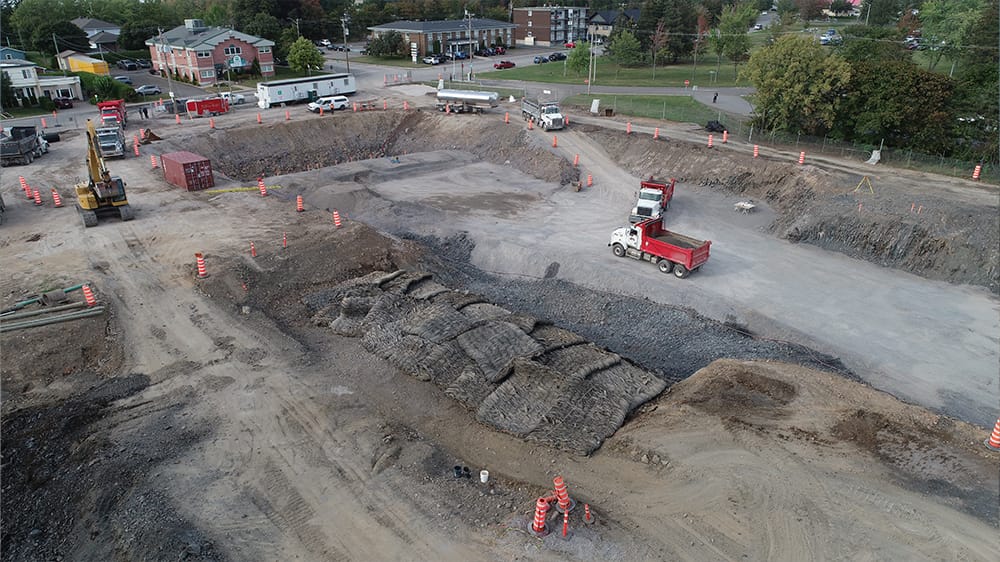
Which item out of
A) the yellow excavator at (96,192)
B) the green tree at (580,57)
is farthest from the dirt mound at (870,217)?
the green tree at (580,57)

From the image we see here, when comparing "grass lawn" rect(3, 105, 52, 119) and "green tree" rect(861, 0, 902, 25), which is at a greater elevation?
"green tree" rect(861, 0, 902, 25)

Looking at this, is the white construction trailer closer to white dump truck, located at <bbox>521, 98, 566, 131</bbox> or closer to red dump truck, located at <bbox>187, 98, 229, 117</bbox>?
red dump truck, located at <bbox>187, 98, 229, 117</bbox>

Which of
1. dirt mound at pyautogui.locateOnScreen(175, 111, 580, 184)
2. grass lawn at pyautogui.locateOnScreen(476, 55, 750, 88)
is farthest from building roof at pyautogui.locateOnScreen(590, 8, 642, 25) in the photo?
dirt mound at pyautogui.locateOnScreen(175, 111, 580, 184)

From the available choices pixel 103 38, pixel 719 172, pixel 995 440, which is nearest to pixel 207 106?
pixel 719 172

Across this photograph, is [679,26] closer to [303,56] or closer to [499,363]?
[303,56]

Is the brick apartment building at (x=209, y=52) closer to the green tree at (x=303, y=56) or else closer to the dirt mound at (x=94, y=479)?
the green tree at (x=303, y=56)
